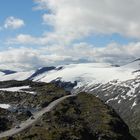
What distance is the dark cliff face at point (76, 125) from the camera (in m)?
145

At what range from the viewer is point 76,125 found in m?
164

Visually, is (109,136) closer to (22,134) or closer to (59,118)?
(59,118)

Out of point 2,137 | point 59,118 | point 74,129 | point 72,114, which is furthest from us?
point 72,114

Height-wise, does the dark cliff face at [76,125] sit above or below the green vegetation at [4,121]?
below

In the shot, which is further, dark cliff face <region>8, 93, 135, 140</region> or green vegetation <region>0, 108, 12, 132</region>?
green vegetation <region>0, 108, 12, 132</region>

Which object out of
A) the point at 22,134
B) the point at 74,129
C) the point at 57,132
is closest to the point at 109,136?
the point at 74,129

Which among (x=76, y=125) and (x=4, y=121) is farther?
(x=4, y=121)

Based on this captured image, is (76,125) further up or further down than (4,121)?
further down

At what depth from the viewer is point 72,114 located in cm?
18025

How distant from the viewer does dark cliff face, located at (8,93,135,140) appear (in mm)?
145125

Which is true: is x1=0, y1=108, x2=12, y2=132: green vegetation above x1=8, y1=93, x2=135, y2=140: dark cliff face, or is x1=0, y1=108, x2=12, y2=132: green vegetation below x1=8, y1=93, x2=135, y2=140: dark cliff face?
above

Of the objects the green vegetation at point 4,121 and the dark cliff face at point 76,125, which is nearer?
the dark cliff face at point 76,125

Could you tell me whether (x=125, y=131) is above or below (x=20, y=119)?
below

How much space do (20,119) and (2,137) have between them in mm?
31800
